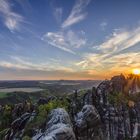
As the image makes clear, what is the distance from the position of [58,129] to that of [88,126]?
1529cm

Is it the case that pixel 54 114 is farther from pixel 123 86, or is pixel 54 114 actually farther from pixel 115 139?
pixel 123 86

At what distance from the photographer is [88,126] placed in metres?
43.6

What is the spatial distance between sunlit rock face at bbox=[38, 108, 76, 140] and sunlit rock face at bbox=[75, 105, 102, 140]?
9875mm

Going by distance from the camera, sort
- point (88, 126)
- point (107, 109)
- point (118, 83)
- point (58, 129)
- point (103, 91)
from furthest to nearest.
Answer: point (118, 83) < point (103, 91) < point (107, 109) < point (88, 126) < point (58, 129)

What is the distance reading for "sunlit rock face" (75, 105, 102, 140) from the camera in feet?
139

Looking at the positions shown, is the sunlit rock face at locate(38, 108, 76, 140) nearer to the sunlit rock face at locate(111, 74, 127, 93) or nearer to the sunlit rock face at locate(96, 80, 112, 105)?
the sunlit rock face at locate(96, 80, 112, 105)

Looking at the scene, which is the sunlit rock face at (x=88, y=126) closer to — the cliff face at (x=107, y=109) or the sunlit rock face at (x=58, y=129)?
the sunlit rock face at (x=58, y=129)

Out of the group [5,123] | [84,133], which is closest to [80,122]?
[84,133]

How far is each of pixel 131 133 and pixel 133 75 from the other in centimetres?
4905

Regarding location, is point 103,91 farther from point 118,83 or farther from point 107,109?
point 118,83

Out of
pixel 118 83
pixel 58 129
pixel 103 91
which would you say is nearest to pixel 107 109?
pixel 103 91

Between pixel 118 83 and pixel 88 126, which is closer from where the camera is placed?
pixel 88 126

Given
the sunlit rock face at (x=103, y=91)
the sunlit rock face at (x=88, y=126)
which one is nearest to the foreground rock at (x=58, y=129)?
the sunlit rock face at (x=88, y=126)

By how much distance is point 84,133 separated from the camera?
43250mm
